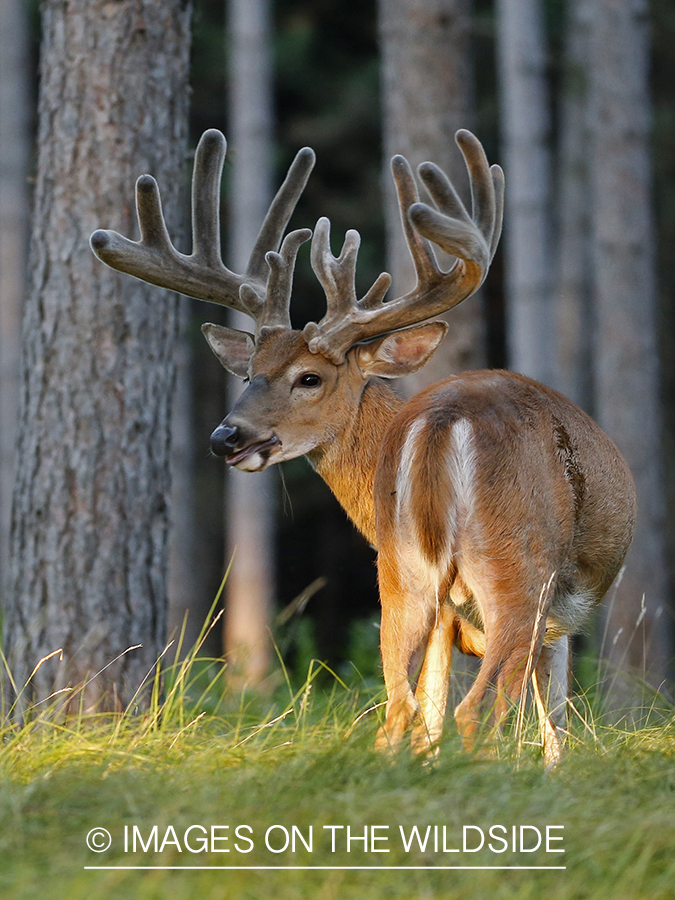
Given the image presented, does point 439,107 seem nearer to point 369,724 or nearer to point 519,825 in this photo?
point 369,724

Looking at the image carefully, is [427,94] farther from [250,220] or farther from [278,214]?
[250,220]

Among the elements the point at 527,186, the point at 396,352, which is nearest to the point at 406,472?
→ the point at 396,352

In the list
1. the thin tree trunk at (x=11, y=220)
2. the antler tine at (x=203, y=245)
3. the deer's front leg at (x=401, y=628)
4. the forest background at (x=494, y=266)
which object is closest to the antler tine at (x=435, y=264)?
the antler tine at (x=203, y=245)

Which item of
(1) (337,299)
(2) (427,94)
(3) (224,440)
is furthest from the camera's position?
(2) (427,94)

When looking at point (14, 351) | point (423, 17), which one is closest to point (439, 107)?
point (423, 17)

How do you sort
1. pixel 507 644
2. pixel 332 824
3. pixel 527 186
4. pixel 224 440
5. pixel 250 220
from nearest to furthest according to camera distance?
1. pixel 332 824
2. pixel 507 644
3. pixel 224 440
4. pixel 527 186
5. pixel 250 220

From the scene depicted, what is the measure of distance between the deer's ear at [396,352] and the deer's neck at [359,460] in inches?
6.0

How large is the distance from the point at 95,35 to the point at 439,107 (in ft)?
10.1

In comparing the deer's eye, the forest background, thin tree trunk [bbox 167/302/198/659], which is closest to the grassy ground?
the deer's eye

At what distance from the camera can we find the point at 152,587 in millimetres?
4926

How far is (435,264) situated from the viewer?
4766 mm

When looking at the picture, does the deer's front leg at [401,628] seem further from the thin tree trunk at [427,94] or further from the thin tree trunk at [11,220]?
the thin tree trunk at [11,220]

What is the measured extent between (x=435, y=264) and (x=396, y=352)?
0.41m

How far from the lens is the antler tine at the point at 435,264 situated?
4.43m
